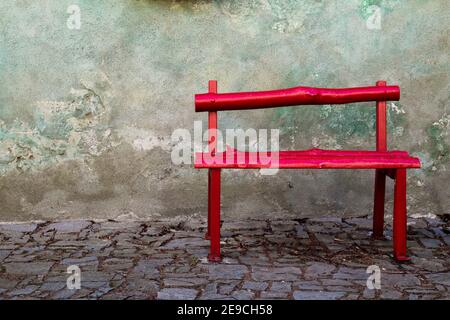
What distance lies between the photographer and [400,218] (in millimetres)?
4098

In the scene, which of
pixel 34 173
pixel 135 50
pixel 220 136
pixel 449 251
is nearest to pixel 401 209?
pixel 449 251

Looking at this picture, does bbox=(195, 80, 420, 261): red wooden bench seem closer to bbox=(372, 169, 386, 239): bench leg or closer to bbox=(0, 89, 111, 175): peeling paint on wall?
bbox=(372, 169, 386, 239): bench leg

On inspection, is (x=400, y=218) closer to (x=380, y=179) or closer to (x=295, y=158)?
(x=380, y=179)

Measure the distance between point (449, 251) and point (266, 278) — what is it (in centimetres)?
134

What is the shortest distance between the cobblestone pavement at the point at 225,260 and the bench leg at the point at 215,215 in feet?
0.30

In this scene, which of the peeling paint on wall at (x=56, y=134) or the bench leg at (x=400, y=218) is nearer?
the bench leg at (x=400, y=218)

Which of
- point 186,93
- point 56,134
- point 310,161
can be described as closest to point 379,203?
point 310,161

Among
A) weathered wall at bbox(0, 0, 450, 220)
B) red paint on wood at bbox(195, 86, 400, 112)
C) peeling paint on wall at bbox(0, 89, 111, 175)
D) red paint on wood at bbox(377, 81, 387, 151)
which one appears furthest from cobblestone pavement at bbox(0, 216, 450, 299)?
red paint on wood at bbox(195, 86, 400, 112)

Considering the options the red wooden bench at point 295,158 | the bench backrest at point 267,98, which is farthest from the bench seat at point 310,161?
the bench backrest at point 267,98

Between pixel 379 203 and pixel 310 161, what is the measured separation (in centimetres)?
91

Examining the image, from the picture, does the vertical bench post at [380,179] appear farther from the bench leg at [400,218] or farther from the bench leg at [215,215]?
the bench leg at [215,215]

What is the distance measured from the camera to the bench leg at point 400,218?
4082 mm

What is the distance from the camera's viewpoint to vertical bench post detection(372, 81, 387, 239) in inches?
177

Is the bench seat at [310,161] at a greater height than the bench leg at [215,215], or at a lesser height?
greater
